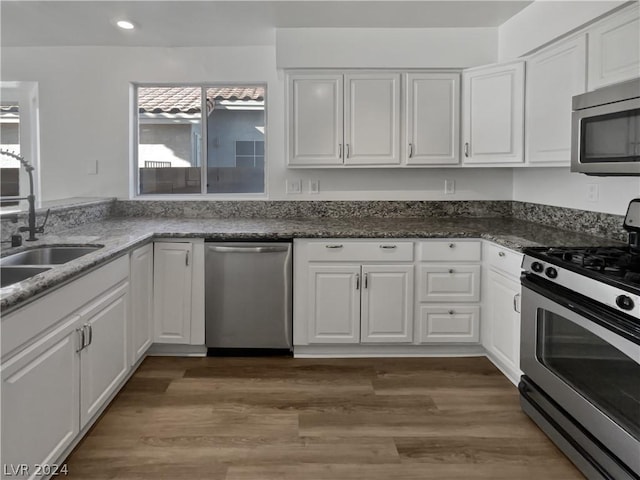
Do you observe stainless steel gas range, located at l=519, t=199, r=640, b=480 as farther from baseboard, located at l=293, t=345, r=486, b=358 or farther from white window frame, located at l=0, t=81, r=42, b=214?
white window frame, located at l=0, t=81, r=42, b=214

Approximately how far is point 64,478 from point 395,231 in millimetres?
2217

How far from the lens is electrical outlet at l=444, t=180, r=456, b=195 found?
4051mm

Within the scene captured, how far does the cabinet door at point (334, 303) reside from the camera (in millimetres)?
3334

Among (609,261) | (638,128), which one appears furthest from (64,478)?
(638,128)

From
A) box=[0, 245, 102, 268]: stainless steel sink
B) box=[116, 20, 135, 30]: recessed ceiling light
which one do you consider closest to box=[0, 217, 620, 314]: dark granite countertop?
box=[0, 245, 102, 268]: stainless steel sink

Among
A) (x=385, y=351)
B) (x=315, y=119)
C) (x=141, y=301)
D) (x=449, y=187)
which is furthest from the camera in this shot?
(x=449, y=187)

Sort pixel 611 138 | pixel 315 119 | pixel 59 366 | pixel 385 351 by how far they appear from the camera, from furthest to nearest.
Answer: pixel 315 119, pixel 385 351, pixel 611 138, pixel 59 366

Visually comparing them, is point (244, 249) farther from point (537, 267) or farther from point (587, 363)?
point (587, 363)

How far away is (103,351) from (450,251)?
6.96ft

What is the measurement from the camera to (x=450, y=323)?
3375 mm

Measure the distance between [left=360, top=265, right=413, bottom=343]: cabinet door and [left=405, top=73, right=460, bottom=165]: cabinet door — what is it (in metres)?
0.90

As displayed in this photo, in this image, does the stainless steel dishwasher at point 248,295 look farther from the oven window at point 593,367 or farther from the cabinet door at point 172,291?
the oven window at point 593,367

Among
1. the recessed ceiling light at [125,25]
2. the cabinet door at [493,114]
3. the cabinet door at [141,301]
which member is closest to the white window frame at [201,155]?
the recessed ceiling light at [125,25]

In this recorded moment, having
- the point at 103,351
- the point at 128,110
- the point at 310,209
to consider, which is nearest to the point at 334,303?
the point at 310,209
